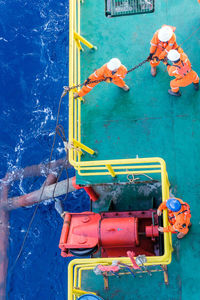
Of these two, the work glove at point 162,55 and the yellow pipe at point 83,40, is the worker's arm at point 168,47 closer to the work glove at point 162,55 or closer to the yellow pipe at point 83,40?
the work glove at point 162,55

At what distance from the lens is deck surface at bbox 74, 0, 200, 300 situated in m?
7.57

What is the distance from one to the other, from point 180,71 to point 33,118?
761cm

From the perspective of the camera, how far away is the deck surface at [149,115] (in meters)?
7.57

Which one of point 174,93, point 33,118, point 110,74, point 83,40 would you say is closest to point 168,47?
point 174,93

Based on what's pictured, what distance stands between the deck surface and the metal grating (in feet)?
0.48

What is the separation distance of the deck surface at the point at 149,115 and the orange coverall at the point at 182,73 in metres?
0.49

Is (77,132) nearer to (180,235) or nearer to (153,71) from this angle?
(153,71)

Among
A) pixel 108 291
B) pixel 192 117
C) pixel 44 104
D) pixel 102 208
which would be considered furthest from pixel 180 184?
pixel 44 104

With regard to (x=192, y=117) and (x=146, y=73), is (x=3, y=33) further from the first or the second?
(x=192, y=117)

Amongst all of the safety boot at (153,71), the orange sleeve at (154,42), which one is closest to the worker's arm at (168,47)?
the orange sleeve at (154,42)

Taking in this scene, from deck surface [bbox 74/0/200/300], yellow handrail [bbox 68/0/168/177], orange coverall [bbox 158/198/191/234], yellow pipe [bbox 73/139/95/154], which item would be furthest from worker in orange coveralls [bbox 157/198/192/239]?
yellow pipe [bbox 73/139/95/154]

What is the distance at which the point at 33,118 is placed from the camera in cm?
1403

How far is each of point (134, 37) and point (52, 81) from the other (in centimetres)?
584

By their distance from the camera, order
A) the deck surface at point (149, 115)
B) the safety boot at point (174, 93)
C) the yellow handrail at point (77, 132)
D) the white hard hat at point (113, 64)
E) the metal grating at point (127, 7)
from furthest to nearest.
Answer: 1. the metal grating at point (127, 7)
2. the safety boot at point (174, 93)
3. the white hard hat at point (113, 64)
4. the yellow handrail at point (77, 132)
5. the deck surface at point (149, 115)
